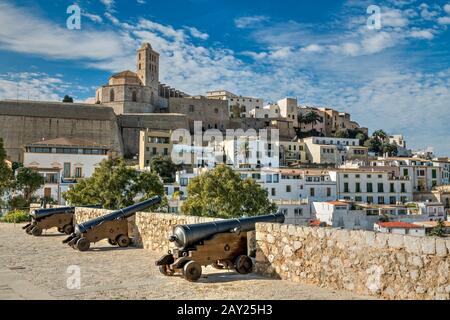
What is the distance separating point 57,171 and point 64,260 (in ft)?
121

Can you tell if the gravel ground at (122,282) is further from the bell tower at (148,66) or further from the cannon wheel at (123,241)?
the bell tower at (148,66)

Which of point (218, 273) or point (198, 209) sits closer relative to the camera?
point (218, 273)

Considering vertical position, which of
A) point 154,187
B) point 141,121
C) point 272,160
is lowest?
point 154,187

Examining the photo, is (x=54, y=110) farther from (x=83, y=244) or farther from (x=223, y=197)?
(x=83, y=244)

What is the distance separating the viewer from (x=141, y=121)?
79.5 m

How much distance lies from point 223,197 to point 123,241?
609 inches

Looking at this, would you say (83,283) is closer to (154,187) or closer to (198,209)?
(154,187)

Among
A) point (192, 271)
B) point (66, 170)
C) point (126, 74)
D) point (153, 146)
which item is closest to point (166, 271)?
point (192, 271)

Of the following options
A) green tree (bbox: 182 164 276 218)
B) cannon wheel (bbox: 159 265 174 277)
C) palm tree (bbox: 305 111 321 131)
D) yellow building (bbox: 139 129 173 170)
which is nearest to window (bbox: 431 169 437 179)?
palm tree (bbox: 305 111 321 131)

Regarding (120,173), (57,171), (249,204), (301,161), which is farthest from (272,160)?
(120,173)

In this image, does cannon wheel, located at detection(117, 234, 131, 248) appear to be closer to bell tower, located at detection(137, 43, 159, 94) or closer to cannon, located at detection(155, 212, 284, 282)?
cannon, located at detection(155, 212, 284, 282)

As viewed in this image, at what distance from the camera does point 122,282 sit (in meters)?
6.98

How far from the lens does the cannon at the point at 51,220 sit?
1487 centimetres

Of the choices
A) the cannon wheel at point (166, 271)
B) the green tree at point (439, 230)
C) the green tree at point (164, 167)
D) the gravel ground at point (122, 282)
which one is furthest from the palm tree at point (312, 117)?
the cannon wheel at point (166, 271)
